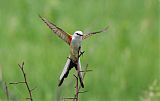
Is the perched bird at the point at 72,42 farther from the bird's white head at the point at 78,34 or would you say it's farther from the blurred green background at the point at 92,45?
the blurred green background at the point at 92,45

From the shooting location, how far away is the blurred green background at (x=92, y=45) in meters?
6.82

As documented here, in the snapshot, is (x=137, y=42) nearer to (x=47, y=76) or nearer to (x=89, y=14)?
(x=89, y=14)

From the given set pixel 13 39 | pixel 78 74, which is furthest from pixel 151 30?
pixel 78 74

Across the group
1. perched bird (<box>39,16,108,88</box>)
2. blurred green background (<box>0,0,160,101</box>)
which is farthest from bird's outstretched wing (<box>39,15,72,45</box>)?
blurred green background (<box>0,0,160,101</box>)

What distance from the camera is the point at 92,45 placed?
24.4 ft

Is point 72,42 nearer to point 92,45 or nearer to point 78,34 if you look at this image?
point 78,34

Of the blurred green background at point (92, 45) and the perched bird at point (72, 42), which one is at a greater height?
the blurred green background at point (92, 45)

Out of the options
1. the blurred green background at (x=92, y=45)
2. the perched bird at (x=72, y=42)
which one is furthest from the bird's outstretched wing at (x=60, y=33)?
the blurred green background at (x=92, y=45)

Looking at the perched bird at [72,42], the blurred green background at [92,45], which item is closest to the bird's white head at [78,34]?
the perched bird at [72,42]

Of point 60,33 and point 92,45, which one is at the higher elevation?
point 92,45

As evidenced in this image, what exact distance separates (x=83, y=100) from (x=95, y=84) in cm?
44

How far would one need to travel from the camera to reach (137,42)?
7785 mm

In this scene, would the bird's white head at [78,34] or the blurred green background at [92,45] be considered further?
the blurred green background at [92,45]

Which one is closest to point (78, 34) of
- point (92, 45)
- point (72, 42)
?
point (72, 42)
